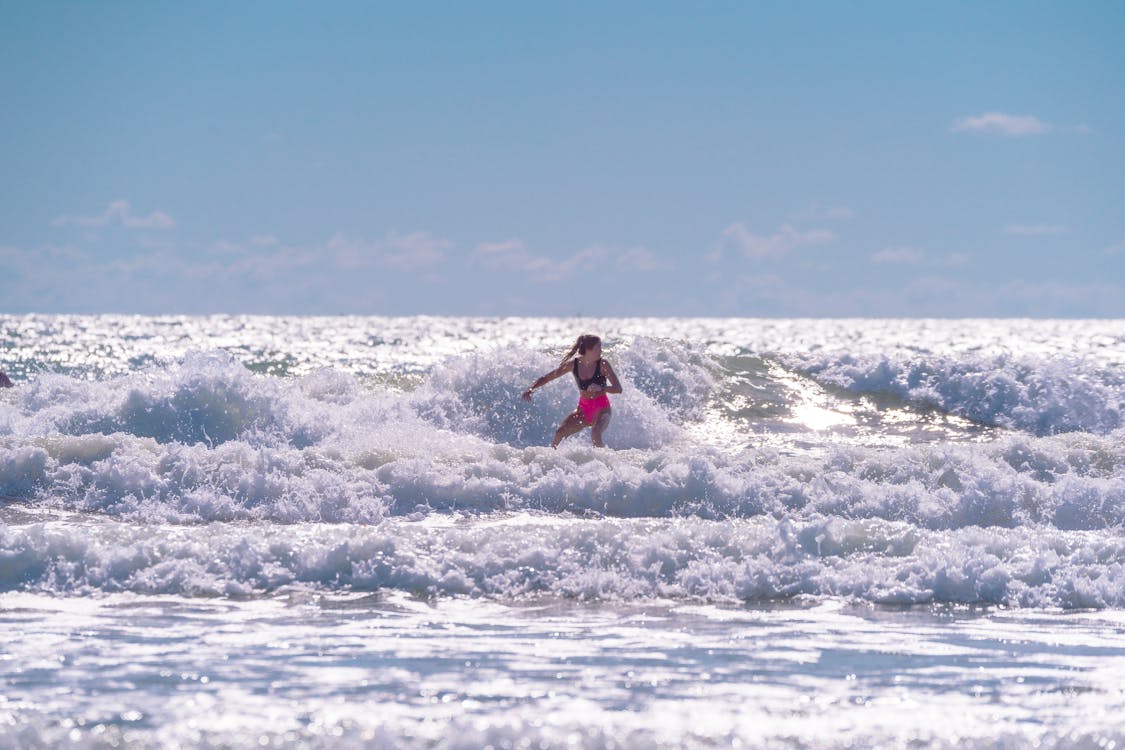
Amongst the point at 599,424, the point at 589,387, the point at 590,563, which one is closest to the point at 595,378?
the point at 589,387

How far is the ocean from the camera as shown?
5.25m

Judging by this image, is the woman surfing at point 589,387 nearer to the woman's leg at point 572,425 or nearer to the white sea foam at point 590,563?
the woman's leg at point 572,425

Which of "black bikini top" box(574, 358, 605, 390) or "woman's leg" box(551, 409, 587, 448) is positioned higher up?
"black bikini top" box(574, 358, 605, 390)

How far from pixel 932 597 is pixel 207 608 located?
4.80 metres

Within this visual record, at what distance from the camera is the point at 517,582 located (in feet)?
26.7

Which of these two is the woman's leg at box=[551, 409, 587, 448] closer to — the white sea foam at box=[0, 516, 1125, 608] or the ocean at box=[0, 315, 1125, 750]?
the ocean at box=[0, 315, 1125, 750]

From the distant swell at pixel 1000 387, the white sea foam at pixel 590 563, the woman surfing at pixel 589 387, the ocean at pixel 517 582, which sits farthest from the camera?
the distant swell at pixel 1000 387

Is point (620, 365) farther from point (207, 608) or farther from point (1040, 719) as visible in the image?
point (1040, 719)

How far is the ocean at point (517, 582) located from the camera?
17.2 ft

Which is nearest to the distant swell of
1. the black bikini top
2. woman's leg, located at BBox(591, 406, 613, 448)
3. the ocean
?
the ocean

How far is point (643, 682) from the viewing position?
5.79m

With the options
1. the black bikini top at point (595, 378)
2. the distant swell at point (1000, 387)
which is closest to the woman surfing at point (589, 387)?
the black bikini top at point (595, 378)

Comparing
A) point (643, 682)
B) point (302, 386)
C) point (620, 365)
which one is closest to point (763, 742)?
point (643, 682)

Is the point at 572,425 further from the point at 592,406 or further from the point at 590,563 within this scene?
the point at 590,563
